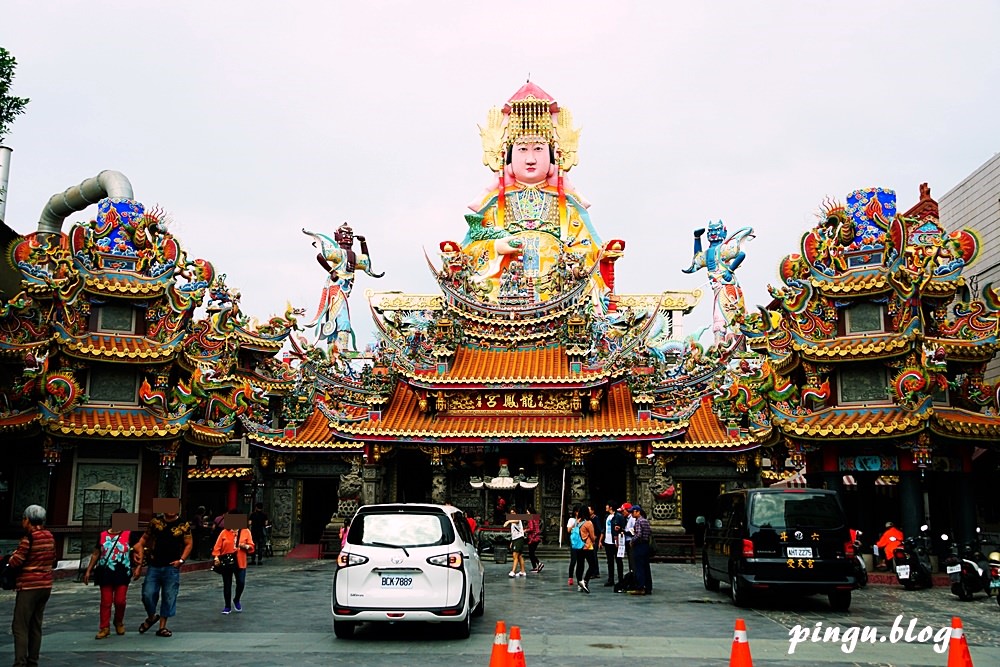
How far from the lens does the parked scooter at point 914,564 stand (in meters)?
19.1

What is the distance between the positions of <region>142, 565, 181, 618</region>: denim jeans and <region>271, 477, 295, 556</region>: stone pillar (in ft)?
62.8

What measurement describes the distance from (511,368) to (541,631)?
20636 millimetres

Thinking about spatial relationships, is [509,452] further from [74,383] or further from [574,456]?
[74,383]

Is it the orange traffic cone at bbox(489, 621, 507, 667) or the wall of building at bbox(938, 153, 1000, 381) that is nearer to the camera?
the orange traffic cone at bbox(489, 621, 507, 667)

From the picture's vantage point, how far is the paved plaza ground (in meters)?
10.2

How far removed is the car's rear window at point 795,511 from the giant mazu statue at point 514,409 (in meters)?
10.8

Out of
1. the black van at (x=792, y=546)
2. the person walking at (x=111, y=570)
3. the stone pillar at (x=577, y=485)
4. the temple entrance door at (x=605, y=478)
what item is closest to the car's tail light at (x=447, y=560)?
the person walking at (x=111, y=570)

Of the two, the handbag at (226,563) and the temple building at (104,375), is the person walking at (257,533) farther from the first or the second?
the handbag at (226,563)

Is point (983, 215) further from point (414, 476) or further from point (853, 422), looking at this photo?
point (414, 476)

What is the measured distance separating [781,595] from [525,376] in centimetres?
1611

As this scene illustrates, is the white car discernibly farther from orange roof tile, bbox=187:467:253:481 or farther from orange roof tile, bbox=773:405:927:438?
orange roof tile, bbox=187:467:253:481

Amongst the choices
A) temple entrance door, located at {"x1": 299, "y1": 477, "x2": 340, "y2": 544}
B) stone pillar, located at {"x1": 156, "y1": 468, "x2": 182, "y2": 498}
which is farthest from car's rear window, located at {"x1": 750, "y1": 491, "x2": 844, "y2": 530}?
temple entrance door, located at {"x1": 299, "y1": 477, "x2": 340, "y2": 544}

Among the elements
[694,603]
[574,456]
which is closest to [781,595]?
[694,603]

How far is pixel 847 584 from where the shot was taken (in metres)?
14.2
